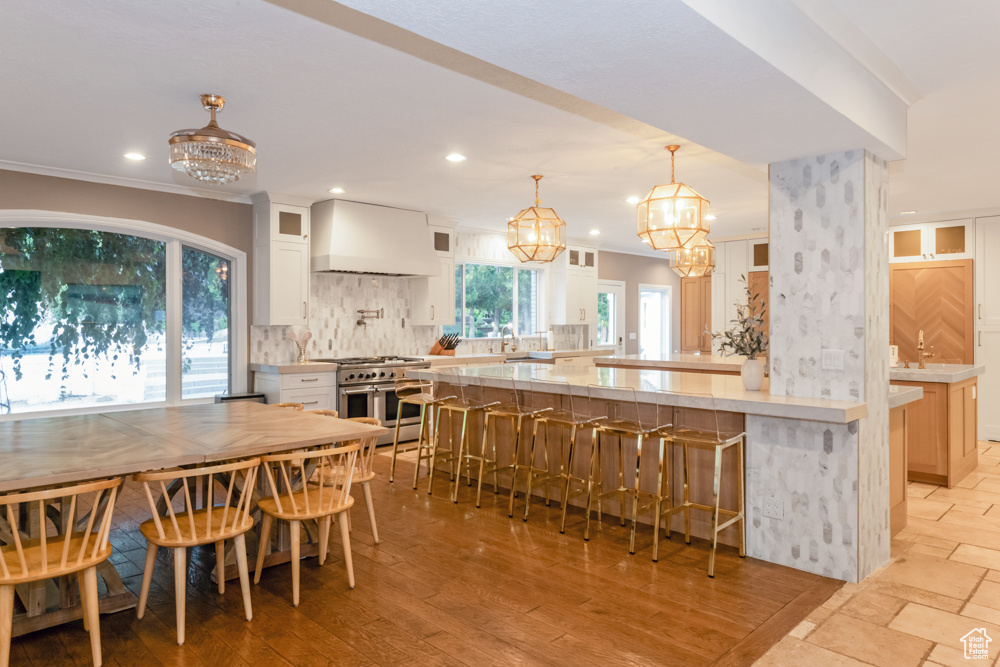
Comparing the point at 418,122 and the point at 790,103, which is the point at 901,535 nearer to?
the point at 790,103

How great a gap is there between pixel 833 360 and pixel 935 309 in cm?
518

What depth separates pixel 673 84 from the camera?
97.7 inches

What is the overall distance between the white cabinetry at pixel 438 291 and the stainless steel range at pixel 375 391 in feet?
2.43

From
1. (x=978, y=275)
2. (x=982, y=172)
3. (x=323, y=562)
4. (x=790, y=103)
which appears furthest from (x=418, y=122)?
(x=978, y=275)

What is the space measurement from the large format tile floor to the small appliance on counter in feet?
16.5

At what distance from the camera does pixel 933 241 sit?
7.41 meters

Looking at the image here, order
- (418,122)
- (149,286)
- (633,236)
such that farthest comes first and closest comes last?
1. (633,236)
2. (149,286)
3. (418,122)

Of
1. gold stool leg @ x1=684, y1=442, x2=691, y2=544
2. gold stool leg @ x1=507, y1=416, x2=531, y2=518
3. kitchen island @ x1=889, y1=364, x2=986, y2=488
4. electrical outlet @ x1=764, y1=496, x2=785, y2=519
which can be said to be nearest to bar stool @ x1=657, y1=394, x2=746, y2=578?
gold stool leg @ x1=684, y1=442, x2=691, y2=544

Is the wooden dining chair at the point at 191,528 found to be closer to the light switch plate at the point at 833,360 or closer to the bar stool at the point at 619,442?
the bar stool at the point at 619,442

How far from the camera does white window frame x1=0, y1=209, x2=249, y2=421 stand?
5.16 m

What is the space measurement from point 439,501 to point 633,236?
5849 mm

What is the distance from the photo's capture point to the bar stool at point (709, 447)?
3443 mm

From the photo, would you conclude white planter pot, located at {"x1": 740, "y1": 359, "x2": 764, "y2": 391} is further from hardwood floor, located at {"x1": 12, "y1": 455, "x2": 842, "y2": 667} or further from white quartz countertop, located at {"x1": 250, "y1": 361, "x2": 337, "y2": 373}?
white quartz countertop, located at {"x1": 250, "y1": 361, "x2": 337, "y2": 373}

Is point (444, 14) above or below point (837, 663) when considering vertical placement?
above
